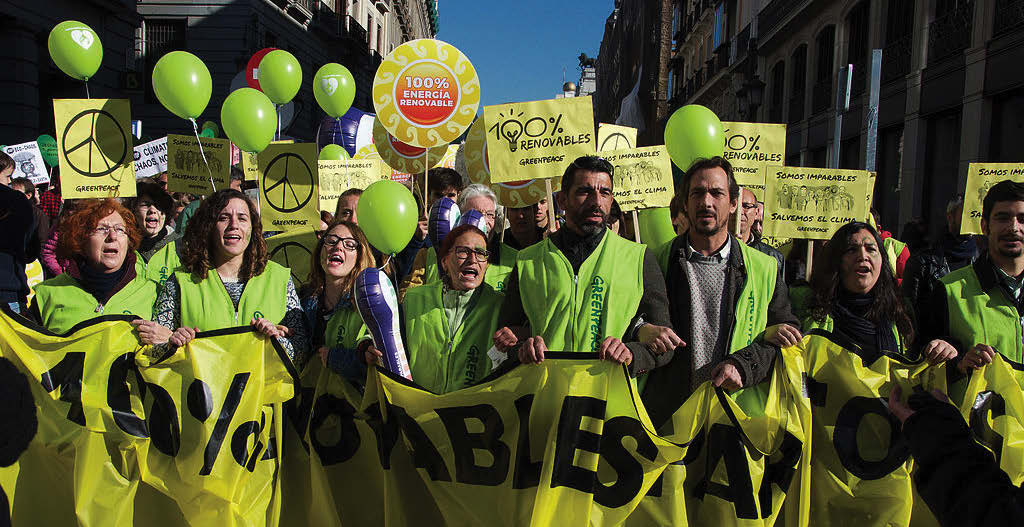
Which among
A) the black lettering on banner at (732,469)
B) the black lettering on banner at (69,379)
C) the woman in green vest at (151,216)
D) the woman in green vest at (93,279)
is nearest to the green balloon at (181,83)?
the woman in green vest at (151,216)

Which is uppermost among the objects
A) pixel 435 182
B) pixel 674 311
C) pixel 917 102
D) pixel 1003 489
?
pixel 917 102

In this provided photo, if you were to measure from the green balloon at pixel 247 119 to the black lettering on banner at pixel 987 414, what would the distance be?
531 centimetres

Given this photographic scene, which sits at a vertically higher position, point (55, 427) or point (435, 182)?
point (435, 182)

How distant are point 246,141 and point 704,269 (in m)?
4.35

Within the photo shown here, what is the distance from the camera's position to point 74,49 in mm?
6477

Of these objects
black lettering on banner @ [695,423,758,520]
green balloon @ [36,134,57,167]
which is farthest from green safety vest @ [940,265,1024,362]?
green balloon @ [36,134,57,167]

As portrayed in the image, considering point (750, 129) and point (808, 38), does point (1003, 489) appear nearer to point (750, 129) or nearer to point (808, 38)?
point (750, 129)

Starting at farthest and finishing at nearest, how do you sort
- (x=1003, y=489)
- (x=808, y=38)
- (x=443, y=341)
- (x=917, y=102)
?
(x=808, y=38) < (x=917, y=102) < (x=443, y=341) < (x=1003, y=489)

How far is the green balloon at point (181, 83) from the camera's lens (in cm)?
577

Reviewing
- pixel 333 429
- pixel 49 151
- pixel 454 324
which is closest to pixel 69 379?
pixel 333 429

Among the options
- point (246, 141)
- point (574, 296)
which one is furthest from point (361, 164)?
point (574, 296)

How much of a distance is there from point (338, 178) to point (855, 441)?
4452 millimetres

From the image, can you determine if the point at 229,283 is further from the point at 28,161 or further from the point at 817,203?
the point at 28,161

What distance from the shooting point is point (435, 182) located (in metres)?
5.34
